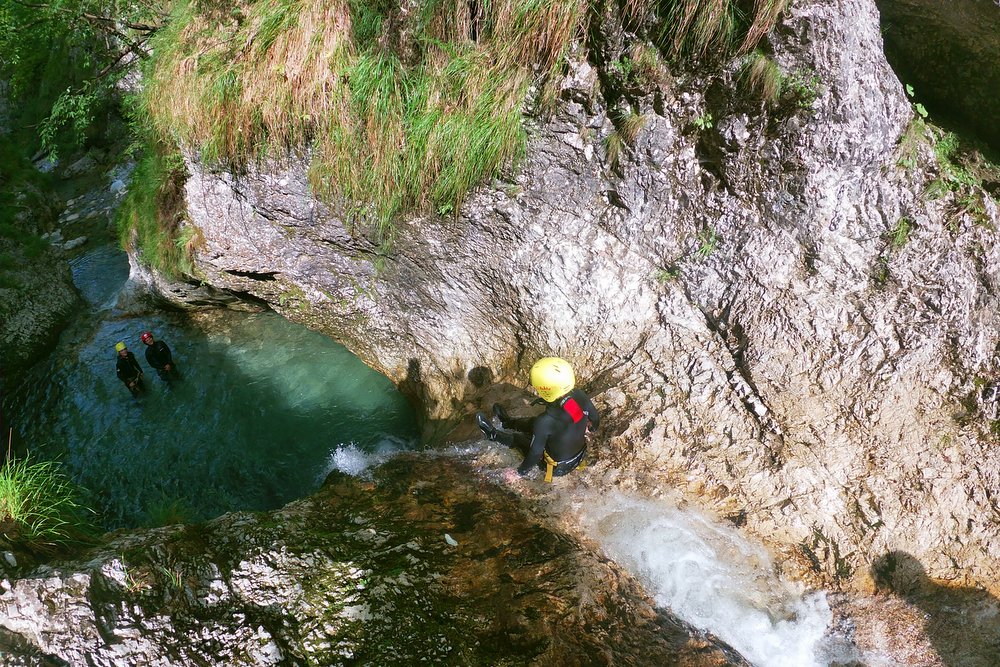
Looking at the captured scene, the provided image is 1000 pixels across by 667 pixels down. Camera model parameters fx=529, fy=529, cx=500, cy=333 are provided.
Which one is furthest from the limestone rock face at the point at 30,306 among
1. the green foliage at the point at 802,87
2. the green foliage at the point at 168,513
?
the green foliage at the point at 802,87

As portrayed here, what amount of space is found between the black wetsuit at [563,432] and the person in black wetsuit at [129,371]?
6.05 metres

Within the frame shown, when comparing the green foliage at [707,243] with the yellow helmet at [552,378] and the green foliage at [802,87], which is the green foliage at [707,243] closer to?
the green foliage at [802,87]

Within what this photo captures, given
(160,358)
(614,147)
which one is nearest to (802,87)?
(614,147)

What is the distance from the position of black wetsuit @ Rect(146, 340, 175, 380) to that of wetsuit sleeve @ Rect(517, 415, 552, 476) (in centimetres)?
579

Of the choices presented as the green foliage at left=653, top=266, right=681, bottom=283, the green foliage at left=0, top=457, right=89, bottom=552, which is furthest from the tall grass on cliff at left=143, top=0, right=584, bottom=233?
the green foliage at left=0, top=457, right=89, bottom=552

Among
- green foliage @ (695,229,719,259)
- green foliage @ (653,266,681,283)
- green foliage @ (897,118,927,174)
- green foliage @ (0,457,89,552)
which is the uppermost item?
green foliage @ (897,118,927,174)

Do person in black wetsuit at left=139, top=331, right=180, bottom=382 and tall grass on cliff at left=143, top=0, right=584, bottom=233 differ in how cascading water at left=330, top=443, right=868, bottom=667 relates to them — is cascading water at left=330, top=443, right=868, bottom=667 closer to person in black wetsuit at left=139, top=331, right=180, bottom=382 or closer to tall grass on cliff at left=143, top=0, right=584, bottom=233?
tall grass on cliff at left=143, top=0, right=584, bottom=233

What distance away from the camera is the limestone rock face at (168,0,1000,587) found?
4.63 meters

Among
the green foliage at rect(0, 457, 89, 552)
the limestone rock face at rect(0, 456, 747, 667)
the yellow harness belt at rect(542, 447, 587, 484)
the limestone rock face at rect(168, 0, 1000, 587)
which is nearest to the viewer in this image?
the limestone rock face at rect(0, 456, 747, 667)

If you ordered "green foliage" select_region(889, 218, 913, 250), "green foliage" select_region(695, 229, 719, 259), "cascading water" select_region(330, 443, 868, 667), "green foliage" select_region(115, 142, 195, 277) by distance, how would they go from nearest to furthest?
1. "cascading water" select_region(330, 443, 868, 667)
2. "green foliage" select_region(889, 218, 913, 250)
3. "green foliage" select_region(695, 229, 719, 259)
4. "green foliage" select_region(115, 142, 195, 277)

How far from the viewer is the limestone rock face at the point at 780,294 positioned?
4629 millimetres

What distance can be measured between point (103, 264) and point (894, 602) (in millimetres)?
13763

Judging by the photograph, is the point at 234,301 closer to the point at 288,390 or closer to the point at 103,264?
the point at 288,390

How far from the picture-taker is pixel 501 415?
5.86 meters
